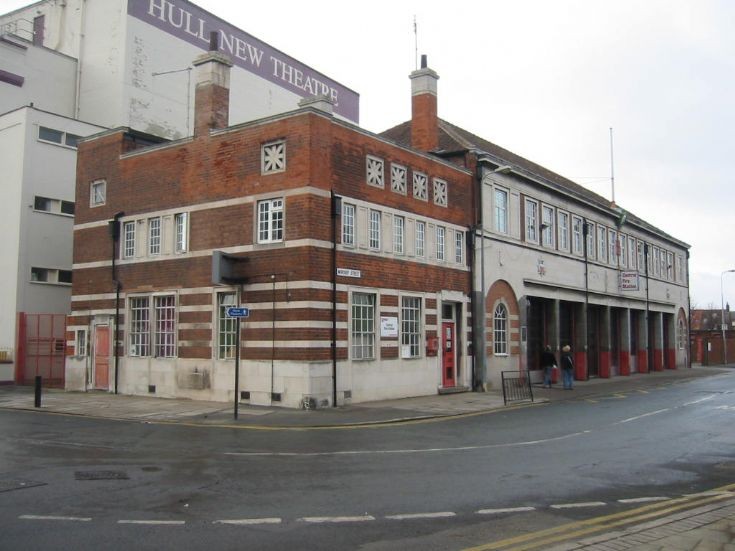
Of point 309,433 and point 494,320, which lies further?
point 494,320

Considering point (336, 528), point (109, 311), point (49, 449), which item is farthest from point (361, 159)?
point (336, 528)

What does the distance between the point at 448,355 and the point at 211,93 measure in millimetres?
12481

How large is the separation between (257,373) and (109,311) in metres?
7.63

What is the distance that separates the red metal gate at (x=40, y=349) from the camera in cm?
2984

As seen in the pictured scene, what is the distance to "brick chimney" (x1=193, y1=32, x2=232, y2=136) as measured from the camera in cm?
2266

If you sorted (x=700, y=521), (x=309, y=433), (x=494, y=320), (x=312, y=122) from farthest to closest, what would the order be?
(x=494, y=320)
(x=312, y=122)
(x=309, y=433)
(x=700, y=521)

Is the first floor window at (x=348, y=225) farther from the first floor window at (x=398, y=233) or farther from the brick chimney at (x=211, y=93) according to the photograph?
the brick chimney at (x=211, y=93)

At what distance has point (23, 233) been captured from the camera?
30.2 m

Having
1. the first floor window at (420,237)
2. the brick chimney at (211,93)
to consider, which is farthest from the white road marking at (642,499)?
the brick chimney at (211,93)

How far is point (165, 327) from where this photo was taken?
2353 centimetres

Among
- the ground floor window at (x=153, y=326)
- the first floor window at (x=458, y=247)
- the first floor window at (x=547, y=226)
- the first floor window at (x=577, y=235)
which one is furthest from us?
the first floor window at (x=577, y=235)

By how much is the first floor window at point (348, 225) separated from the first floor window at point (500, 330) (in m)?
9.50

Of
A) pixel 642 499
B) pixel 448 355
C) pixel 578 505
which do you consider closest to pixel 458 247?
pixel 448 355

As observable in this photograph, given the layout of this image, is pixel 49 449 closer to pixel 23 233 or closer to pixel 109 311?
pixel 109 311
